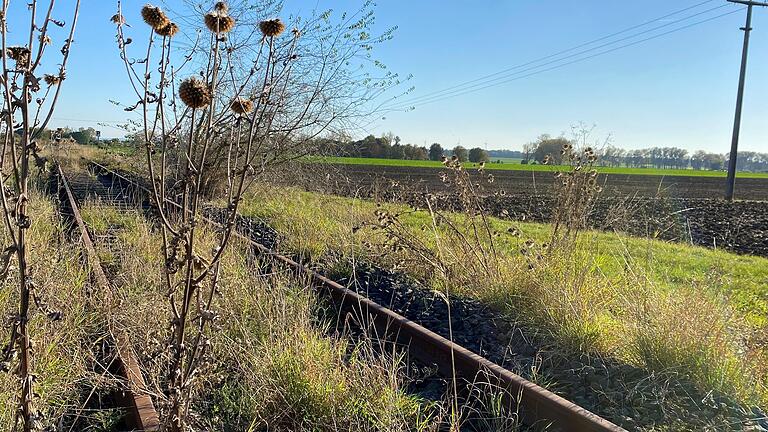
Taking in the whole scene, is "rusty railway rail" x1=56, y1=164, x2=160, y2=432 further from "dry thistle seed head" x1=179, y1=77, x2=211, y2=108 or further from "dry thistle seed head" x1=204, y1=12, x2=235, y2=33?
"dry thistle seed head" x1=204, y1=12, x2=235, y2=33

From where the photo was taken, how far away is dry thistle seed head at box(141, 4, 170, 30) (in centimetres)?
220

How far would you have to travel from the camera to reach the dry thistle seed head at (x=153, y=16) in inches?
86.6

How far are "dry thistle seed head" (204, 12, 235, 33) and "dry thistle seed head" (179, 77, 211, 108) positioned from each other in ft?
0.71

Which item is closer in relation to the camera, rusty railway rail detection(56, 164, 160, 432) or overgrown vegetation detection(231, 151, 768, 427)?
rusty railway rail detection(56, 164, 160, 432)

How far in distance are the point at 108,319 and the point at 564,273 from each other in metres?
3.66

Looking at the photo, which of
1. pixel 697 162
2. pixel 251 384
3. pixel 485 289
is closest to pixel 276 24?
pixel 251 384

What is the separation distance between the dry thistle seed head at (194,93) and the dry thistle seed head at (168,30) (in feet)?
1.01

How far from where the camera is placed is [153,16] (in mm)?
2215

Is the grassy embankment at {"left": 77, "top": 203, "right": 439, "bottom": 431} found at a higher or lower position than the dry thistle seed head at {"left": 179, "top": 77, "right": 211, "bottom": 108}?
lower

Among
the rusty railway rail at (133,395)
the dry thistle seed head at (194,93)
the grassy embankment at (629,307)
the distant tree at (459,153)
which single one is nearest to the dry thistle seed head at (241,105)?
the dry thistle seed head at (194,93)

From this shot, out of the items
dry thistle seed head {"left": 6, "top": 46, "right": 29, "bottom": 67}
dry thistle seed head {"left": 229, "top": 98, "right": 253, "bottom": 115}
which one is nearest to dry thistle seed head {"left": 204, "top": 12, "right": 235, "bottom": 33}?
dry thistle seed head {"left": 229, "top": 98, "right": 253, "bottom": 115}

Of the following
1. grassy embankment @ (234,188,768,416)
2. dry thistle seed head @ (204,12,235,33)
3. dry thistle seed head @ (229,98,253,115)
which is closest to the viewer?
dry thistle seed head @ (204,12,235,33)

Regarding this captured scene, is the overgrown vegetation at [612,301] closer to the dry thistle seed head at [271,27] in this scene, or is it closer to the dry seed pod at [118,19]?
the dry thistle seed head at [271,27]

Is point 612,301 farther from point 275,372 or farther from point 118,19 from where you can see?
point 118,19
